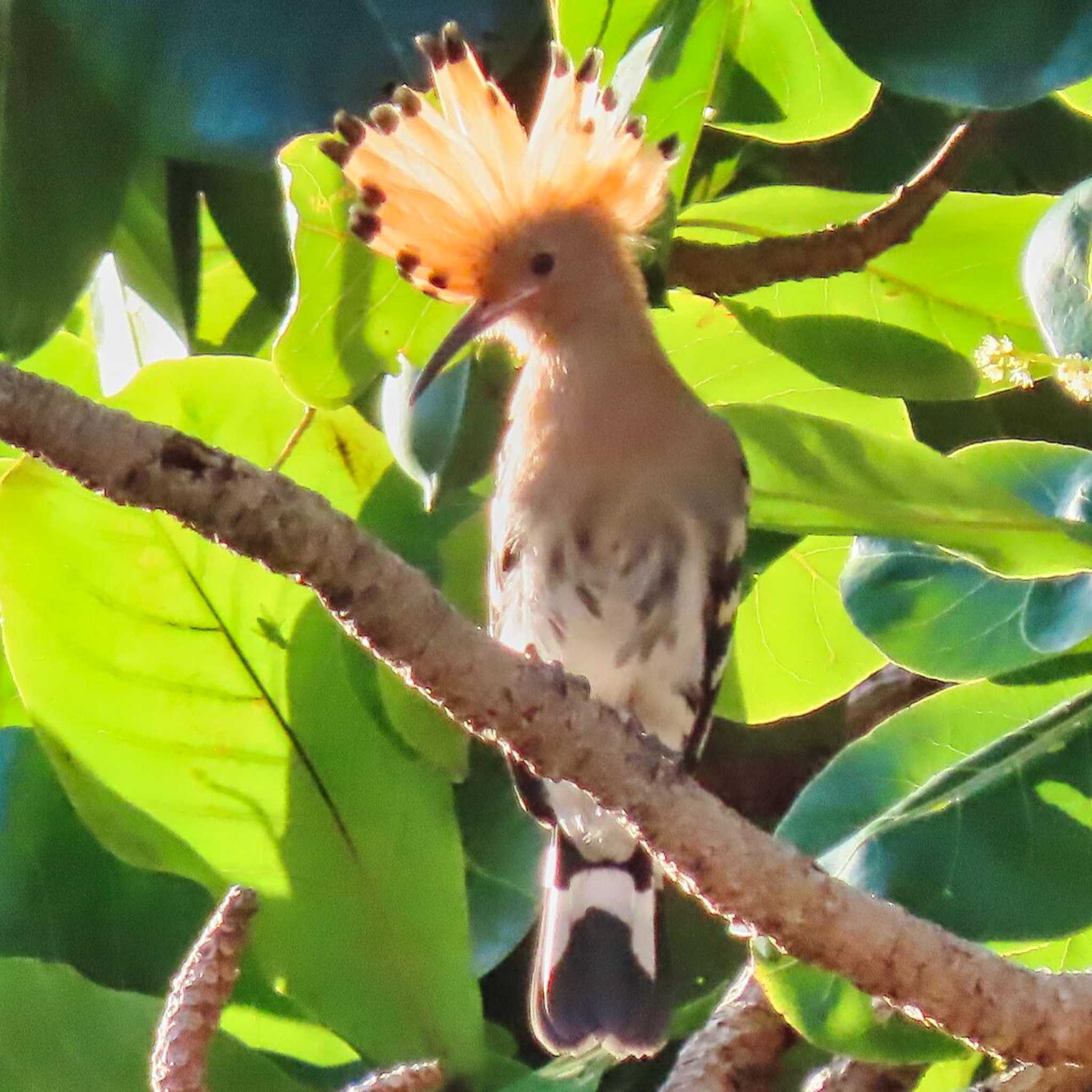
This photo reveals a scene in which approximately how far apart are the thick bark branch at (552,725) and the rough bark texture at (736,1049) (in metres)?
0.31

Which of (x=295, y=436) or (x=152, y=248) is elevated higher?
(x=152, y=248)

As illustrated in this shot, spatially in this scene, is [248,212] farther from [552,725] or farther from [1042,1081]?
[1042,1081]

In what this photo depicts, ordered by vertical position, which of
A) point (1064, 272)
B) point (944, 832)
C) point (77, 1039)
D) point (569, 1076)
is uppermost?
point (1064, 272)

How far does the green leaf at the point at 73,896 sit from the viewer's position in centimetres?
127

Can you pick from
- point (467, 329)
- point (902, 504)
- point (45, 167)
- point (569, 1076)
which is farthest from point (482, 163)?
point (569, 1076)

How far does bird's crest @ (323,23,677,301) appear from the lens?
1160 mm

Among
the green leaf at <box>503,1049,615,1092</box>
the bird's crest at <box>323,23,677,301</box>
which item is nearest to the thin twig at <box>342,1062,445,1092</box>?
the green leaf at <box>503,1049,615,1092</box>

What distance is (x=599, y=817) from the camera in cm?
148

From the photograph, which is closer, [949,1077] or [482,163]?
[949,1077]

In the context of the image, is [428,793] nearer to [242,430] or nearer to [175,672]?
[175,672]

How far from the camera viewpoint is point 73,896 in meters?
1.29

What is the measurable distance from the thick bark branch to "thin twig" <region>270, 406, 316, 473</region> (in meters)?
0.37

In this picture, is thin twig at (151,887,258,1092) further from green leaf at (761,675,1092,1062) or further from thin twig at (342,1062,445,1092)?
green leaf at (761,675,1092,1062)

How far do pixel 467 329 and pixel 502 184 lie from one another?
22 centimetres
